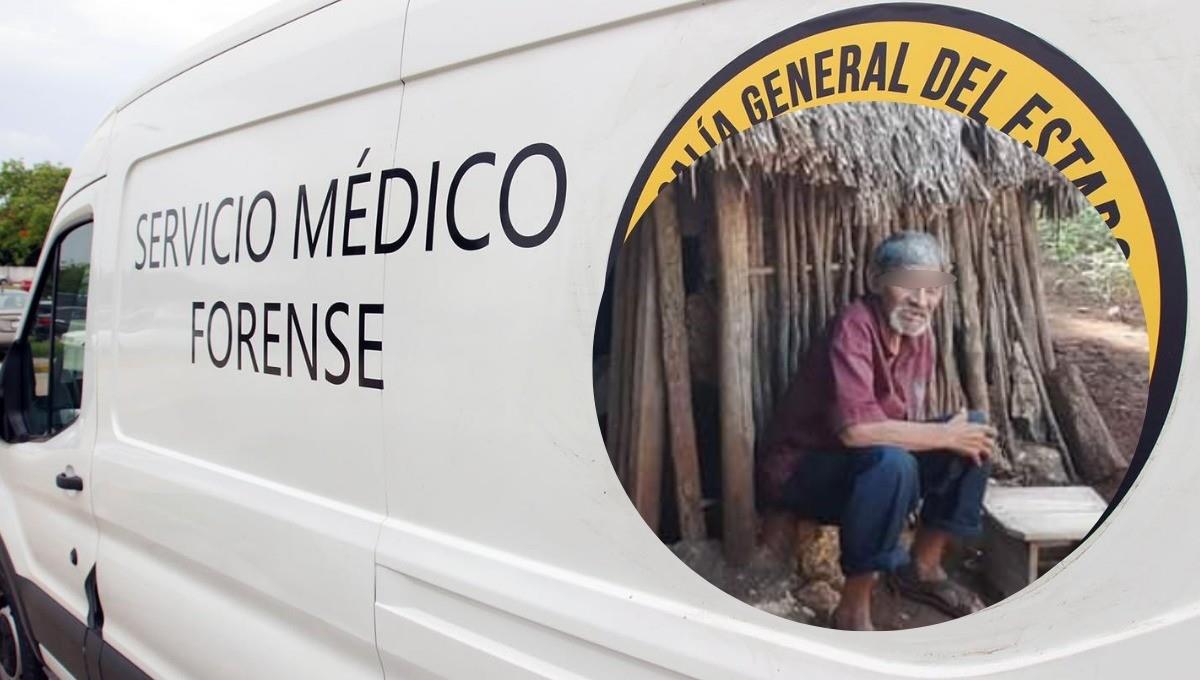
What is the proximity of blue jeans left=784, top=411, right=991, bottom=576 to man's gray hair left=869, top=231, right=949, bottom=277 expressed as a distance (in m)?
0.20

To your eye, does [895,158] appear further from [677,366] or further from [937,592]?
[937,592]

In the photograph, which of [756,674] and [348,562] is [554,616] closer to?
[756,674]

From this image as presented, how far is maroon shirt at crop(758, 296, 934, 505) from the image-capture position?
1121mm

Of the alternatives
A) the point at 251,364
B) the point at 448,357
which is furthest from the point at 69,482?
the point at 448,357

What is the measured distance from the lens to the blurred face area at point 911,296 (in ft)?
3.65

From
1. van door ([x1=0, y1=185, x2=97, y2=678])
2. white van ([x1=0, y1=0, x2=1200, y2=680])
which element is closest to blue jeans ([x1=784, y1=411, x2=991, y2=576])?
white van ([x1=0, y1=0, x2=1200, y2=680])

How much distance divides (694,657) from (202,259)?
1.82 metres

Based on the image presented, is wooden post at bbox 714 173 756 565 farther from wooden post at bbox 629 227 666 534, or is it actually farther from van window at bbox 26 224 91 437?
van window at bbox 26 224 91 437

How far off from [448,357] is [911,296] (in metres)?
0.89

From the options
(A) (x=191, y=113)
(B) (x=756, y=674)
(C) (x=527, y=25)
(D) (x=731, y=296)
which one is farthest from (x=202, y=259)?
(B) (x=756, y=674)

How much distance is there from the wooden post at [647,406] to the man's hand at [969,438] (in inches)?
18.2

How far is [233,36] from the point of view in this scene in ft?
7.95

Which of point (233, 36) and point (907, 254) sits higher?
point (233, 36)

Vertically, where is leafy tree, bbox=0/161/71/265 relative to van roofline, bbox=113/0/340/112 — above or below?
above
